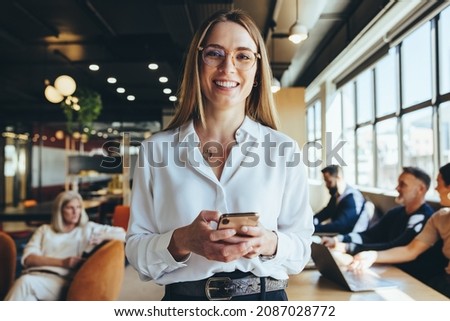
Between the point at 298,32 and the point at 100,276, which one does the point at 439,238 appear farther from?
the point at 298,32

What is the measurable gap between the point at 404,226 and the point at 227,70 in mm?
2291

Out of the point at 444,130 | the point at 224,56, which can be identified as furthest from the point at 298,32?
the point at 224,56

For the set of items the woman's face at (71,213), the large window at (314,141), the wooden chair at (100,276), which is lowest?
the wooden chair at (100,276)

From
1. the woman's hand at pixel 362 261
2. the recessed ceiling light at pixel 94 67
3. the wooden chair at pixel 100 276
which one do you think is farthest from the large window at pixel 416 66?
the recessed ceiling light at pixel 94 67

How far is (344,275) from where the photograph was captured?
1.65 metres

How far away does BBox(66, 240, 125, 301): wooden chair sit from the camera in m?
2.59

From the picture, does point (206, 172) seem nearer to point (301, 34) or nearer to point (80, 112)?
point (301, 34)

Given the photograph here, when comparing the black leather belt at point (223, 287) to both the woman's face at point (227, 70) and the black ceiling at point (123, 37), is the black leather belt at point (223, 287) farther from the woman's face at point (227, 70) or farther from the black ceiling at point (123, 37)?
the black ceiling at point (123, 37)

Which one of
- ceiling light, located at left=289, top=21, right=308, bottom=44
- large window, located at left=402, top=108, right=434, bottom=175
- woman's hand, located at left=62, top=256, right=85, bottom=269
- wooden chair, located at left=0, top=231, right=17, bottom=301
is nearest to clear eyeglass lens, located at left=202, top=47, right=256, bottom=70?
woman's hand, located at left=62, top=256, right=85, bottom=269

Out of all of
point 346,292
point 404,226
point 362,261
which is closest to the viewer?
point 346,292

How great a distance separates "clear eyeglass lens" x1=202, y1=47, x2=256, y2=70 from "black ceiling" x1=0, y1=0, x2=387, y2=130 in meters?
2.09

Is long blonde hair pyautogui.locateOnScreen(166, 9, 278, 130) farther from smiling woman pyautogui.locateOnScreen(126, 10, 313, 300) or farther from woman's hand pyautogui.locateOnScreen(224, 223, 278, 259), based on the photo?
woman's hand pyautogui.locateOnScreen(224, 223, 278, 259)

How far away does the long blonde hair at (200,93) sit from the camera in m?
0.94
